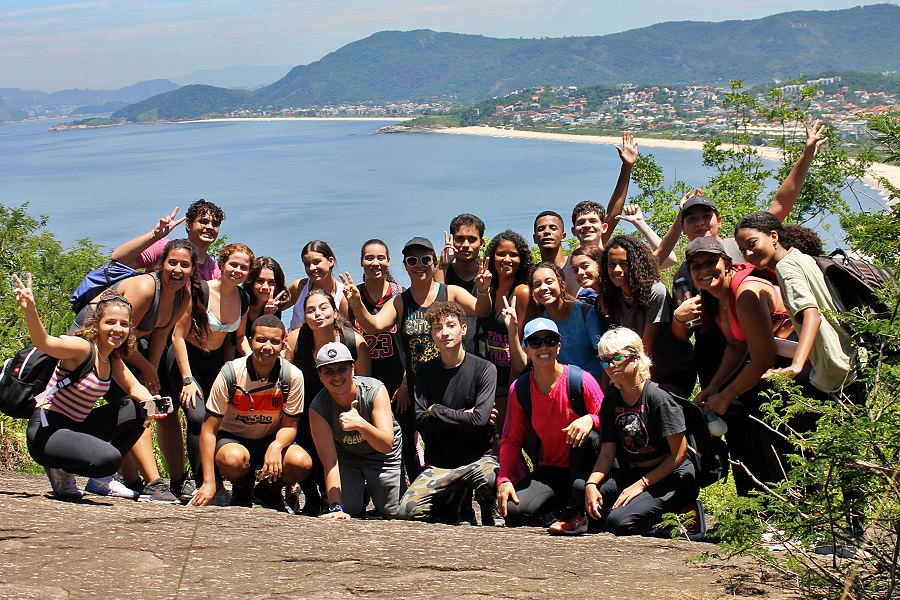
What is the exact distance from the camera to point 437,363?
5980mm

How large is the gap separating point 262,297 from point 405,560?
2.77 meters

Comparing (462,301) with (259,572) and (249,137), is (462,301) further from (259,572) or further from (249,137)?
(249,137)

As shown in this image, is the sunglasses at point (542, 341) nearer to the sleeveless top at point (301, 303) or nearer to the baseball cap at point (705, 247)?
the baseball cap at point (705, 247)

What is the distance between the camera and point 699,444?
518 cm

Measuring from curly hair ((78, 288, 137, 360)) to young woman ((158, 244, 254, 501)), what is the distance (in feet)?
2.16

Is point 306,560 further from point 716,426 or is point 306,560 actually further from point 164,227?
point 164,227

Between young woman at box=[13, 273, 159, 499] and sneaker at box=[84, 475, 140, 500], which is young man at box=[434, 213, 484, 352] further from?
sneaker at box=[84, 475, 140, 500]

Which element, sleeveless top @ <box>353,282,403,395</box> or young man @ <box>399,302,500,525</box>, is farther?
sleeveless top @ <box>353,282,403,395</box>

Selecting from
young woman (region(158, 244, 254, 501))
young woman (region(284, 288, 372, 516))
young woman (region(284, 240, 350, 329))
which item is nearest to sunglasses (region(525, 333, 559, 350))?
young woman (region(284, 288, 372, 516))

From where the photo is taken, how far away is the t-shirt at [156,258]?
6.33m

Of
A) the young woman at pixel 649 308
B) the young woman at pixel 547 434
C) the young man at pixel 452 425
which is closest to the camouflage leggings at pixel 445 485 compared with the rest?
the young man at pixel 452 425

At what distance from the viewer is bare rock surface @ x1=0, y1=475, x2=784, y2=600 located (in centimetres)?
399

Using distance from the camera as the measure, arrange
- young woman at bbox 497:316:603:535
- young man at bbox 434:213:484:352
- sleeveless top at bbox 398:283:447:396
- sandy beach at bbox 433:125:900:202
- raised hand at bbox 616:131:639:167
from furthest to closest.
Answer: sandy beach at bbox 433:125:900:202 → raised hand at bbox 616:131:639:167 → young man at bbox 434:213:484:352 → sleeveless top at bbox 398:283:447:396 → young woman at bbox 497:316:603:535

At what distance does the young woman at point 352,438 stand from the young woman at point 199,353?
2.94ft
